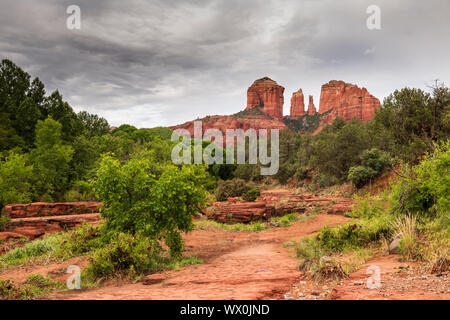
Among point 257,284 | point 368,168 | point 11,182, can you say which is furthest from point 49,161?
point 368,168

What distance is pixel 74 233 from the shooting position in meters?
11.0

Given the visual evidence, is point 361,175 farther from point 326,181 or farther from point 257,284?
point 257,284

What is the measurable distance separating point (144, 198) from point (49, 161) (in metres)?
21.8

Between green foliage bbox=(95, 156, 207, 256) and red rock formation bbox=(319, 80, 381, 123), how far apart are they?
9763 centimetres

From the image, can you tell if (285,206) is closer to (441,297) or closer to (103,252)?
(103,252)

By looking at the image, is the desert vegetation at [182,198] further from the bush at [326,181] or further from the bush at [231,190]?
the bush at [326,181]

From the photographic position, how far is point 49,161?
26375mm

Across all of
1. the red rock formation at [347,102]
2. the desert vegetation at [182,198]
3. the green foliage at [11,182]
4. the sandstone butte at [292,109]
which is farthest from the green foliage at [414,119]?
the sandstone butte at [292,109]

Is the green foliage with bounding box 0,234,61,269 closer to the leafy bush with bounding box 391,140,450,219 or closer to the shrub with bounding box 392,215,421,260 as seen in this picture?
the shrub with bounding box 392,215,421,260

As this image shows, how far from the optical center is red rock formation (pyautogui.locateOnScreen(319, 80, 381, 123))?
11344 cm

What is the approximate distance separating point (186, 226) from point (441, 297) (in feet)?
24.5
